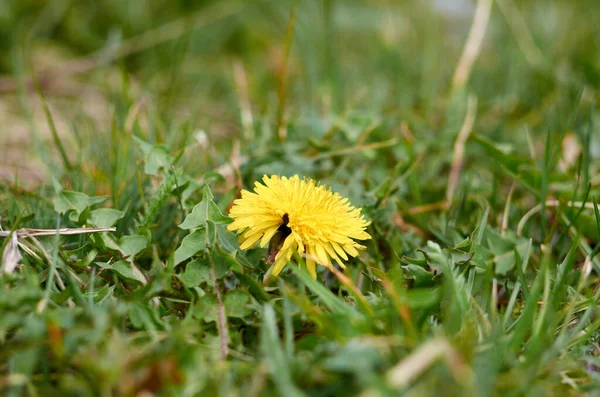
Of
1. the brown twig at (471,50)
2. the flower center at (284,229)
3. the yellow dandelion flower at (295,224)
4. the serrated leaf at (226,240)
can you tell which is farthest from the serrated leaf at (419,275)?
the brown twig at (471,50)

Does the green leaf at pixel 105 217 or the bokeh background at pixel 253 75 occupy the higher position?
the bokeh background at pixel 253 75

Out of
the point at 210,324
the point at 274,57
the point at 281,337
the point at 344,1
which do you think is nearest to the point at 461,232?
the point at 281,337

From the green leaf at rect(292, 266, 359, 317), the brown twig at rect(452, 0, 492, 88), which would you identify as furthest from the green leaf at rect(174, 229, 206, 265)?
the brown twig at rect(452, 0, 492, 88)

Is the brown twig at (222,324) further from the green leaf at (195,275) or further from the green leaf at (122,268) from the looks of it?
the green leaf at (122,268)

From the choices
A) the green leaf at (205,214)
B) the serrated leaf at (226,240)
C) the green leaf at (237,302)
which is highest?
the green leaf at (205,214)

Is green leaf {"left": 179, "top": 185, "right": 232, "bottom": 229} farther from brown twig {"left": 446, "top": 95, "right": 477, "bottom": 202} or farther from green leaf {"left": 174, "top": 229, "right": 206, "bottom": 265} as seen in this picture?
brown twig {"left": 446, "top": 95, "right": 477, "bottom": 202}

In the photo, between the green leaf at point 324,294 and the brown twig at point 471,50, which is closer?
the green leaf at point 324,294
